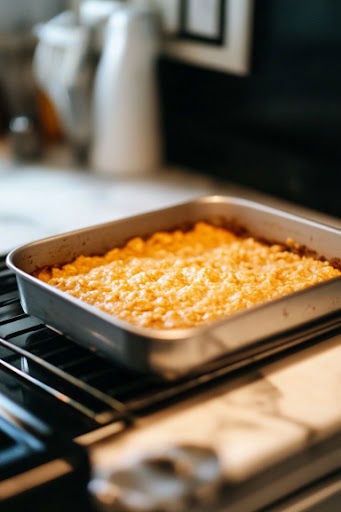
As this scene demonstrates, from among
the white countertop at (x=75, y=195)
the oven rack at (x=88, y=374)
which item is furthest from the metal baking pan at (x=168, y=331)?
the white countertop at (x=75, y=195)

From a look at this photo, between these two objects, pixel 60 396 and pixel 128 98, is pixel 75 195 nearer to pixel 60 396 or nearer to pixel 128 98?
pixel 128 98

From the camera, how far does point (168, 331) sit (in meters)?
0.71

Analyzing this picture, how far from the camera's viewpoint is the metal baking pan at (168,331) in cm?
72

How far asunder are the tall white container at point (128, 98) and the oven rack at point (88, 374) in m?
0.77

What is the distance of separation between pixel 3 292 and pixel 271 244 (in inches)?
16.2

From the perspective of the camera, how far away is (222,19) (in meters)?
1.44

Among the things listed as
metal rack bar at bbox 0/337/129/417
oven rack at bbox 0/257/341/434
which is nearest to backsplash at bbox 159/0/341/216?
oven rack at bbox 0/257/341/434

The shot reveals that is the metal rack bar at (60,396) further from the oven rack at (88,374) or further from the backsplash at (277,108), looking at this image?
the backsplash at (277,108)

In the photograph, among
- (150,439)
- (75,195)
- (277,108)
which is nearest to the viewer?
(150,439)

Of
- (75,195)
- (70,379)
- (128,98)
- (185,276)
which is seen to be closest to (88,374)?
(70,379)

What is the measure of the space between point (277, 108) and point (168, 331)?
825mm

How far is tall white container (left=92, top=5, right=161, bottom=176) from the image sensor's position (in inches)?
61.2

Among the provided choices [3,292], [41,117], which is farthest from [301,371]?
[41,117]

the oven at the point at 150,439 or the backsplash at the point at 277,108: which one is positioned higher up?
the backsplash at the point at 277,108
